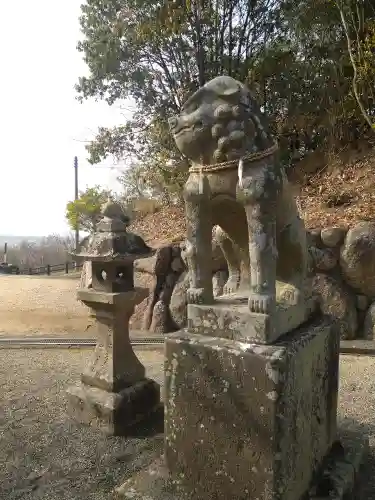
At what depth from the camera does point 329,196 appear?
7492 mm

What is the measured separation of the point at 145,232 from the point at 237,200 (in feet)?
24.8

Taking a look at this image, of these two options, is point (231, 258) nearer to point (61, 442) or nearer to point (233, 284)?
point (233, 284)

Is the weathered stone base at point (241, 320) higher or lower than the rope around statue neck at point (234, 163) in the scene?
lower

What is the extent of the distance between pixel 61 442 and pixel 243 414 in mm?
1853

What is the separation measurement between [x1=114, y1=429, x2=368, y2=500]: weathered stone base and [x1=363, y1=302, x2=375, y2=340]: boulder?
352 cm

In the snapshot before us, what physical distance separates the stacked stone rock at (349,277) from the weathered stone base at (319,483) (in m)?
3.43

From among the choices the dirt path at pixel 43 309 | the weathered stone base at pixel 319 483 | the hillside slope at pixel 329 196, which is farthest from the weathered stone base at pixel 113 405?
the hillside slope at pixel 329 196

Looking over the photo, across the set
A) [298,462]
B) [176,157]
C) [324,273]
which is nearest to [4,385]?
[298,462]

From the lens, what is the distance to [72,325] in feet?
23.9

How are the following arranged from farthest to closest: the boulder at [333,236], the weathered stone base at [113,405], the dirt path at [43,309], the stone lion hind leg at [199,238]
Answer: the dirt path at [43,309], the boulder at [333,236], the weathered stone base at [113,405], the stone lion hind leg at [199,238]

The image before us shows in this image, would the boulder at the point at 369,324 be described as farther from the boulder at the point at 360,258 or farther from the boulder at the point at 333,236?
the boulder at the point at 333,236

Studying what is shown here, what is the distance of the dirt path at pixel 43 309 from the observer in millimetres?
7102

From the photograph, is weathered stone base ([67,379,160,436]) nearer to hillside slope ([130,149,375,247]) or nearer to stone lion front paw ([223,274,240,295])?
stone lion front paw ([223,274,240,295])

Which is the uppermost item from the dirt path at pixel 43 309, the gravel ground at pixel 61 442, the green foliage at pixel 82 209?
the green foliage at pixel 82 209
